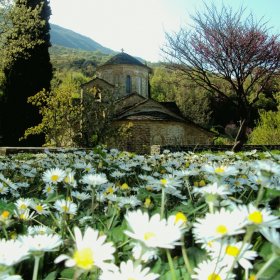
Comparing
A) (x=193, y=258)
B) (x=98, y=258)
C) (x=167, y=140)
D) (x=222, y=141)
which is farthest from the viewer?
(x=222, y=141)

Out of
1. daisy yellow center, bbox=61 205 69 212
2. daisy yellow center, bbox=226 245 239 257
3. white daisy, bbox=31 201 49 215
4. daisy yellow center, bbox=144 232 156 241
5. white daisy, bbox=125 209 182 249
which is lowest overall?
white daisy, bbox=31 201 49 215

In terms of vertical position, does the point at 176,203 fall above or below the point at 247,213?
below

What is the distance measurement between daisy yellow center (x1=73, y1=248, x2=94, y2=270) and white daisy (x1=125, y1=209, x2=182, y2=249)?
0.07m

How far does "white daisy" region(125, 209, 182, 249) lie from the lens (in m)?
0.65

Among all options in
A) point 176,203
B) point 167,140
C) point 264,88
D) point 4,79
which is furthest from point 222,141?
point 176,203

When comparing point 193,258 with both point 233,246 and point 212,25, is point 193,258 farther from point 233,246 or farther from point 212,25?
point 212,25

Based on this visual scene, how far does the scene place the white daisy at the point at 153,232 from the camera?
2.13 feet

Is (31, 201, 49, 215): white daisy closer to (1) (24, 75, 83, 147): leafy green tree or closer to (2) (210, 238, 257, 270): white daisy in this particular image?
(2) (210, 238, 257, 270): white daisy

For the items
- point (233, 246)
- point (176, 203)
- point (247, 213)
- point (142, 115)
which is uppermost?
point (247, 213)

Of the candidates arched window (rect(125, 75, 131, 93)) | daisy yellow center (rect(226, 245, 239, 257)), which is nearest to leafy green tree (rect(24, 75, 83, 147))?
arched window (rect(125, 75, 131, 93))

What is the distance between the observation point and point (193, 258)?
1.01m

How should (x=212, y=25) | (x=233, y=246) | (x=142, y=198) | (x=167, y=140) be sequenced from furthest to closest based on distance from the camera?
(x=167, y=140) → (x=212, y=25) → (x=142, y=198) → (x=233, y=246)

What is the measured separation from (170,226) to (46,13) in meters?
26.3

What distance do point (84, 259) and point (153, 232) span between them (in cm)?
13
